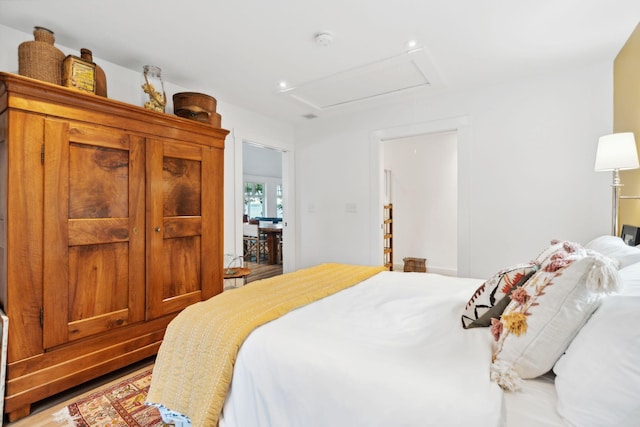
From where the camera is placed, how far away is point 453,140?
5.02 metres

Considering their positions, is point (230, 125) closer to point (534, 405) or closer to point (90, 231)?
point (90, 231)

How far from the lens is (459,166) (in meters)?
3.40

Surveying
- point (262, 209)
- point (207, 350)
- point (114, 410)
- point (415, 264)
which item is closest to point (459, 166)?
point (415, 264)

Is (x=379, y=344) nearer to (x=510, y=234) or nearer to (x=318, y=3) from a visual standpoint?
(x=318, y=3)

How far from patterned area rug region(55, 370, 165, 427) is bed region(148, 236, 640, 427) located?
470 millimetres

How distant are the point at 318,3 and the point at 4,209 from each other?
218 cm

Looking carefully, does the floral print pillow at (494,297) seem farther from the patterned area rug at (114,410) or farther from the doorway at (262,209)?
the doorway at (262,209)

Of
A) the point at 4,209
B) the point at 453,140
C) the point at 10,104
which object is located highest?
the point at 453,140

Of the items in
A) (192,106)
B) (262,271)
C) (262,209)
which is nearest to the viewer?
(192,106)

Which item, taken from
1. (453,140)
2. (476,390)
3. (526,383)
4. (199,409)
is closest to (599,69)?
(453,140)

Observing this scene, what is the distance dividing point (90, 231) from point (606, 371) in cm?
256

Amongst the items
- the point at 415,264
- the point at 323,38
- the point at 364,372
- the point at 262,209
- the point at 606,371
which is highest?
the point at 323,38

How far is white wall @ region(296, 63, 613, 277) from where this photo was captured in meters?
2.81

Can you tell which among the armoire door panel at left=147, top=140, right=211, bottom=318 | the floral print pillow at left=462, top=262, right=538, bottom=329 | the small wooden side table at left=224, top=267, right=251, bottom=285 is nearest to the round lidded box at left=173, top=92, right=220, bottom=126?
the armoire door panel at left=147, top=140, right=211, bottom=318
